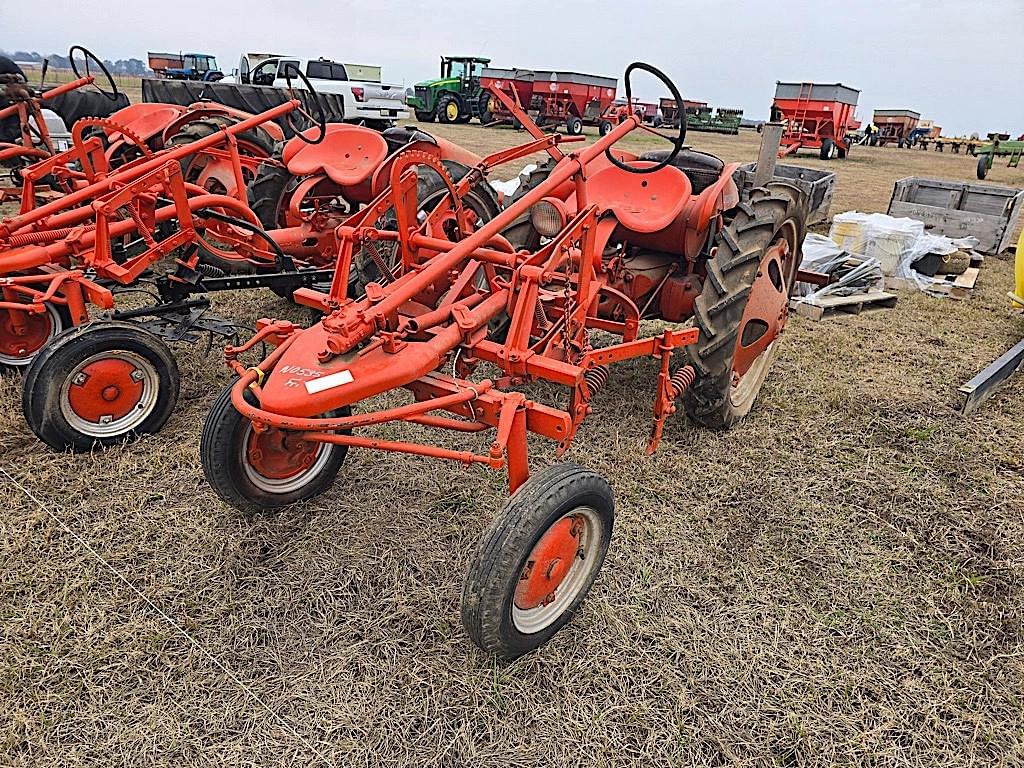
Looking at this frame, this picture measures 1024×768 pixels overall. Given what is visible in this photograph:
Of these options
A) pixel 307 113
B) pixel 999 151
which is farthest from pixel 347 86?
pixel 999 151

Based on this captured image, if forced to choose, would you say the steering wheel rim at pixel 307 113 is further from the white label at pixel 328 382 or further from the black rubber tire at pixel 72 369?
the white label at pixel 328 382

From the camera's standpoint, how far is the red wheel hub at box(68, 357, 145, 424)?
3.32 metres

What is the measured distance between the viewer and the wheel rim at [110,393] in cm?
330

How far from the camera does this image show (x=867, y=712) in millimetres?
2307

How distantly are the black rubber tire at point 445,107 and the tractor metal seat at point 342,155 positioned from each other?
21374 mm

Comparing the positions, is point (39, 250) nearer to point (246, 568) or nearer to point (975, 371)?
point (246, 568)

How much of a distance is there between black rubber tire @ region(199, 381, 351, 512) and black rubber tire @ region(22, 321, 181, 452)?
3.10ft

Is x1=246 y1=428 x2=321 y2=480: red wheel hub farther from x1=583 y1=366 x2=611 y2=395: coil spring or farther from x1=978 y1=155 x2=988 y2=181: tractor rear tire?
x1=978 y1=155 x2=988 y2=181: tractor rear tire

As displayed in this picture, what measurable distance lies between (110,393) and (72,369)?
24 centimetres

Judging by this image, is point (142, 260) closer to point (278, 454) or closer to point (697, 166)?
point (278, 454)

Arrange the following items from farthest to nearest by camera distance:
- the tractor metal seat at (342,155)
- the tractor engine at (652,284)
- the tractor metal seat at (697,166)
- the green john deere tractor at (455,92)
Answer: the green john deere tractor at (455,92)
the tractor metal seat at (342,155)
the tractor metal seat at (697,166)
the tractor engine at (652,284)

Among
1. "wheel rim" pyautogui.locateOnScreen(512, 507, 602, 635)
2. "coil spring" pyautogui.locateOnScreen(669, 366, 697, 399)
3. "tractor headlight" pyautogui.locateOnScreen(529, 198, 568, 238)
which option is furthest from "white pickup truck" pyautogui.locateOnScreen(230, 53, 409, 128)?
"wheel rim" pyautogui.locateOnScreen(512, 507, 602, 635)

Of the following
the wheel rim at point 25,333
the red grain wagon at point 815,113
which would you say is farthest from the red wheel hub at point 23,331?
the red grain wagon at point 815,113

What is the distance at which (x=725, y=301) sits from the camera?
3369mm
